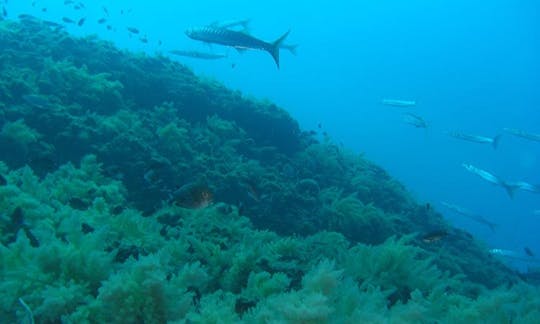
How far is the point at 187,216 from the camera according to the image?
23.5ft

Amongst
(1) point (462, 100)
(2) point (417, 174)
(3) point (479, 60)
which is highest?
(3) point (479, 60)

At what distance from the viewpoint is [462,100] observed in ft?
440

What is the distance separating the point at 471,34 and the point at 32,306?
199m

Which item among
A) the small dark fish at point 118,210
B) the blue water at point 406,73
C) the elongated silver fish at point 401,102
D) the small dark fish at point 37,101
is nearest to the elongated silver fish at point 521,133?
the elongated silver fish at point 401,102

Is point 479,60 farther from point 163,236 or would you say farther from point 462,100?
point 163,236

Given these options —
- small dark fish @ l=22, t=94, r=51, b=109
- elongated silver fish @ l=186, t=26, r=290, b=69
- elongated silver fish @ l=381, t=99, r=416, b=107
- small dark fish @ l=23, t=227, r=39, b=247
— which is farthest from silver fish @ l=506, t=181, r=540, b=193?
small dark fish @ l=23, t=227, r=39, b=247

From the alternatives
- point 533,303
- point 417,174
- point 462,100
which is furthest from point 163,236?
point 462,100

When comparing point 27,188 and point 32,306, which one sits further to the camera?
point 27,188

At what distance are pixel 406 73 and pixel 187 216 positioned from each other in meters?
156

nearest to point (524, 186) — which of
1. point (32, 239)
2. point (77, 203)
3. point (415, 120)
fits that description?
point (415, 120)

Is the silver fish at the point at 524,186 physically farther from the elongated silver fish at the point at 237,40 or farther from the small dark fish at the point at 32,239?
the small dark fish at the point at 32,239

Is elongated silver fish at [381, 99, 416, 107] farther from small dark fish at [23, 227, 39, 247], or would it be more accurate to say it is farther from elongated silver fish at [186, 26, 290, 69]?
small dark fish at [23, 227, 39, 247]

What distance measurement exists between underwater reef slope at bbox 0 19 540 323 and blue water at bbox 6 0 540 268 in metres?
63.2

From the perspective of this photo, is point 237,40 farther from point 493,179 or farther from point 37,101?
point 493,179
